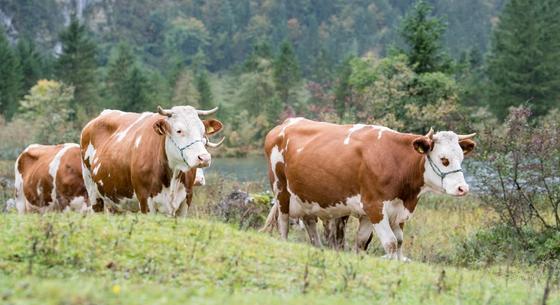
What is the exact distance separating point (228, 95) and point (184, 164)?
77.9 m

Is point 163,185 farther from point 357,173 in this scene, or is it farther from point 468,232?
point 468,232

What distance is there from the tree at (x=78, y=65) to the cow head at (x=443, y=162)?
59.4m

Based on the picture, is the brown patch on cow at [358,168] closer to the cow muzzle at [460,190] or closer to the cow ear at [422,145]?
the cow ear at [422,145]

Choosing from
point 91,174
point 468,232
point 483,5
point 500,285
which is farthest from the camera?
point 483,5

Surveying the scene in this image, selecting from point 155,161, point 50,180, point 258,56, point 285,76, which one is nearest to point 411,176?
point 155,161

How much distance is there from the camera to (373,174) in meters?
11.0

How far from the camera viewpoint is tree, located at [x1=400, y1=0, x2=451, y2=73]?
35.2m

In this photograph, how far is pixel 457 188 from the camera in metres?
10.9

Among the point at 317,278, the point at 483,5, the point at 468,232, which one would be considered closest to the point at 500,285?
the point at 317,278

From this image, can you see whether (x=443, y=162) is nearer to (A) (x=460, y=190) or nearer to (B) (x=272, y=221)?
(A) (x=460, y=190)

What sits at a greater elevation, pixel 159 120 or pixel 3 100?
pixel 159 120

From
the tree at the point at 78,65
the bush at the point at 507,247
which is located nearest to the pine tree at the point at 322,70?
the tree at the point at 78,65

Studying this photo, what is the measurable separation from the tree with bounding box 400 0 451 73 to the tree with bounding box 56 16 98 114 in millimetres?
38130

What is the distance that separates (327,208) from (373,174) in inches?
43.4
